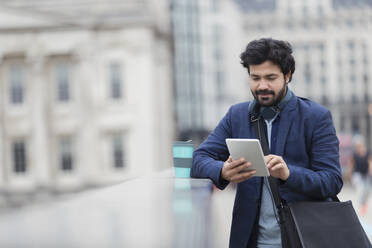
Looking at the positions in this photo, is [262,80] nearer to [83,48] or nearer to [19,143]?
[83,48]

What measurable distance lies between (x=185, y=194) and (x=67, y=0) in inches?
1905

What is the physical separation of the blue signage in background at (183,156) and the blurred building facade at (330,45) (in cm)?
9700

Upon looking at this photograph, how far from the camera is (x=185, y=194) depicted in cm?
311

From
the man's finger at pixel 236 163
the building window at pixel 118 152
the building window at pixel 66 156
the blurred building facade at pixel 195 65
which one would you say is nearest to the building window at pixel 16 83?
the building window at pixel 66 156

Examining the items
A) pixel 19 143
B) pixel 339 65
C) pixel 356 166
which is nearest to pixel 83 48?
pixel 19 143

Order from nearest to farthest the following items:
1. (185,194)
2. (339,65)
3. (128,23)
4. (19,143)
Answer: (185,194) < (128,23) < (19,143) < (339,65)

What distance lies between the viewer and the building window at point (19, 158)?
4850 cm

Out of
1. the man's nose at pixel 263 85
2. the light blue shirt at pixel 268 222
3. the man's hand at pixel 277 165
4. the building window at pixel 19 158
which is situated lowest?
the building window at pixel 19 158

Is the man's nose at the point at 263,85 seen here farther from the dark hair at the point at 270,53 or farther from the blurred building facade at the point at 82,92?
the blurred building facade at the point at 82,92

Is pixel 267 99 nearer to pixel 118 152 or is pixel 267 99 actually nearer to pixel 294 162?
pixel 294 162

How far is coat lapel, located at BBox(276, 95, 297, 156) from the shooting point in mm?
2756

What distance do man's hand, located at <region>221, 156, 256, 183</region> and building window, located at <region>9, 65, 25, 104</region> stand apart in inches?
1898

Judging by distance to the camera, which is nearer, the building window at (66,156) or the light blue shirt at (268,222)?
the light blue shirt at (268,222)

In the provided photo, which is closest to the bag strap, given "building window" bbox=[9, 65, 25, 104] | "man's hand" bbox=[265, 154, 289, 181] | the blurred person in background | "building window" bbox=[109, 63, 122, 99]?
"man's hand" bbox=[265, 154, 289, 181]
